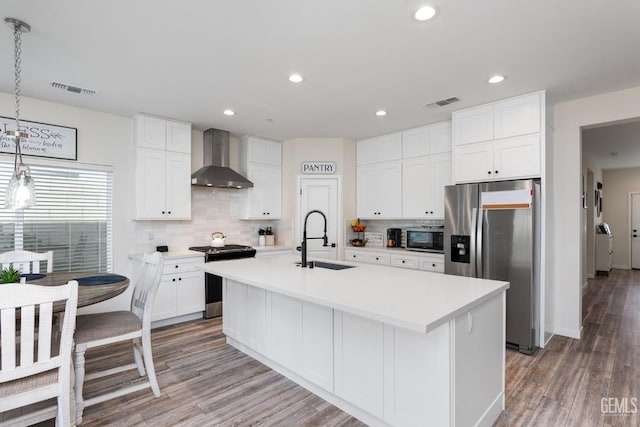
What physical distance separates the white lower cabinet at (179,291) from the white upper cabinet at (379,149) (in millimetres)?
2851

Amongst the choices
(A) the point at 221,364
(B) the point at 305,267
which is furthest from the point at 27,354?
(B) the point at 305,267

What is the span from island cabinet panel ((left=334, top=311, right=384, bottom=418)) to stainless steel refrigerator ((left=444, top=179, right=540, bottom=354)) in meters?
1.98

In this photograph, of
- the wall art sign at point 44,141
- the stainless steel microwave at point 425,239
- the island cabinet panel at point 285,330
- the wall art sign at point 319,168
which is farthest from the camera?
the wall art sign at point 319,168

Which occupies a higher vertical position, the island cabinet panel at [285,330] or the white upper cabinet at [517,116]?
the white upper cabinet at [517,116]

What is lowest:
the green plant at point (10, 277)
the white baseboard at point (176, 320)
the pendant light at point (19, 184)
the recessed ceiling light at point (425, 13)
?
the white baseboard at point (176, 320)

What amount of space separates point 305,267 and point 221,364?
3.81ft

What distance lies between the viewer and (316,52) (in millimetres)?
2457

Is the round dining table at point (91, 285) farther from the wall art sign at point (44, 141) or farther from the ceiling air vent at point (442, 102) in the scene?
the ceiling air vent at point (442, 102)

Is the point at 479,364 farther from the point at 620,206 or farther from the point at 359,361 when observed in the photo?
the point at 620,206

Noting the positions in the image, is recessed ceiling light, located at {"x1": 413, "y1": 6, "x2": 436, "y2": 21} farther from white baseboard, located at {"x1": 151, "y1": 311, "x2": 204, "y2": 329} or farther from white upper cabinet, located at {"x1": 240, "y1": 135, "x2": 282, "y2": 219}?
white baseboard, located at {"x1": 151, "y1": 311, "x2": 204, "y2": 329}

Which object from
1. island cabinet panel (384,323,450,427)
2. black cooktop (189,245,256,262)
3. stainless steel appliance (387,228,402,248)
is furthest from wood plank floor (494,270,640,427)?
black cooktop (189,245,256,262)

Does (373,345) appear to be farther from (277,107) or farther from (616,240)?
(616,240)

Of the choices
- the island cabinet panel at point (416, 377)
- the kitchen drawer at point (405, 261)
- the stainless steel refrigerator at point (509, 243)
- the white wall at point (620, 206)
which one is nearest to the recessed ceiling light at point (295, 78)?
the stainless steel refrigerator at point (509, 243)

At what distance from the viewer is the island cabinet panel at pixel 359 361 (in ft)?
6.45
